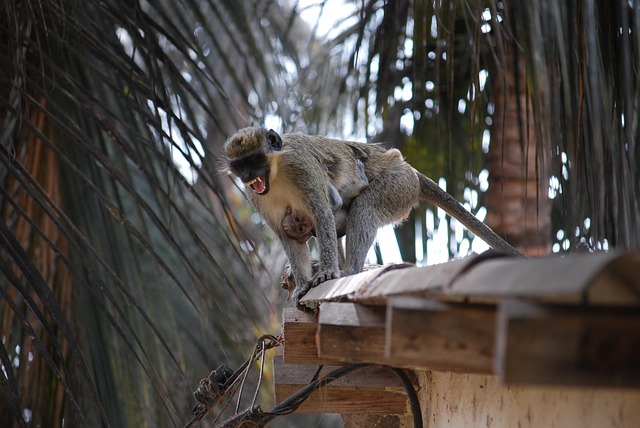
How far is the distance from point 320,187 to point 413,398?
159 cm

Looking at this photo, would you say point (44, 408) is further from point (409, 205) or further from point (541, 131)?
point (541, 131)

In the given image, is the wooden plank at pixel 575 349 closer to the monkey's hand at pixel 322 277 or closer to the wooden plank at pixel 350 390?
the wooden plank at pixel 350 390

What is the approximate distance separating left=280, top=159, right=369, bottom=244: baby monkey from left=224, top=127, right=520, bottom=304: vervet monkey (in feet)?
0.08

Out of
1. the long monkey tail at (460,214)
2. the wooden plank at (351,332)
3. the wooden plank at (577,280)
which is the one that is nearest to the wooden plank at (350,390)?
→ the long monkey tail at (460,214)

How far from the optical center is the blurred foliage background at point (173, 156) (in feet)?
9.42

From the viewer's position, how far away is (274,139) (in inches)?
191


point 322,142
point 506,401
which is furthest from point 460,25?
point 506,401

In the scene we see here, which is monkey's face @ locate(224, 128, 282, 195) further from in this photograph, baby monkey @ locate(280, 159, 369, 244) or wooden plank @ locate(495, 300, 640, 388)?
wooden plank @ locate(495, 300, 640, 388)

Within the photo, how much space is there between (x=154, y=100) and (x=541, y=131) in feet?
5.32

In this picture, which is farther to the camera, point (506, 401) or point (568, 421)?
point (506, 401)

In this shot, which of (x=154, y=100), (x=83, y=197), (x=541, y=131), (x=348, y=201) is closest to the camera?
(x=541, y=131)

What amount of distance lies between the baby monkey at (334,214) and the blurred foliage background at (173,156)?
42cm

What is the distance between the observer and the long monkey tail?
4.54m

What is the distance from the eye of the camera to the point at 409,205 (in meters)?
5.04
